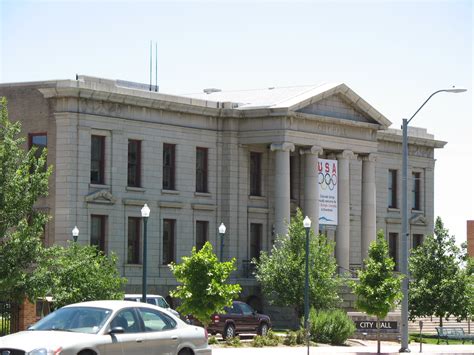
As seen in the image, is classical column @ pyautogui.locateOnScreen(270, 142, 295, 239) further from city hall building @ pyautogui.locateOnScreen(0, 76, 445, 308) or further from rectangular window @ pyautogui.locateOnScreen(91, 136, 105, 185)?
rectangular window @ pyautogui.locateOnScreen(91, 136, 105, 185)

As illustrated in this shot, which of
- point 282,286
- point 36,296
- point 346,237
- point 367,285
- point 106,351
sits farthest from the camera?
point 346,237

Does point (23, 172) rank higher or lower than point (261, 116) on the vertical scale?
lower

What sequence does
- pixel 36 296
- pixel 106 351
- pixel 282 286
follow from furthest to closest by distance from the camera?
pixel 282 286 < pixel 36 296 < pixel 106 351

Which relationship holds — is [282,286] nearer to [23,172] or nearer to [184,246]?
[184,246]

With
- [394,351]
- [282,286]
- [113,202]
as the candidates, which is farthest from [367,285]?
[113,202]

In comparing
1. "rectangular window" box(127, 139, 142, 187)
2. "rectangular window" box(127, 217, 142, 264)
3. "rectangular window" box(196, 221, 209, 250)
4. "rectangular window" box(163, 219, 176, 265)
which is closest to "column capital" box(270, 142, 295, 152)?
"rectangular window" box(196, 221, 209, 250)

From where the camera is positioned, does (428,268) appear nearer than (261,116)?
Yes

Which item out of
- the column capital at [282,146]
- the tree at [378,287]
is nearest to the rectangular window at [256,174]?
the column capital at [282,146]

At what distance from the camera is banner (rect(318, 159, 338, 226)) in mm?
68250

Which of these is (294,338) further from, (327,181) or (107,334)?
(107,334)

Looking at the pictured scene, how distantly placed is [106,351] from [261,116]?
1678 inches

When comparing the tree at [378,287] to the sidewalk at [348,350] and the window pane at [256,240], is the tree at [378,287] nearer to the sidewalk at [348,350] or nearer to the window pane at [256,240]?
the sidewalk at [348,350]

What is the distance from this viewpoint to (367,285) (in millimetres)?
45969

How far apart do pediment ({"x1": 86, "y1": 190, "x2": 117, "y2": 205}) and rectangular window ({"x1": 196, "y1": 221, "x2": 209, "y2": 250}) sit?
7.00m
